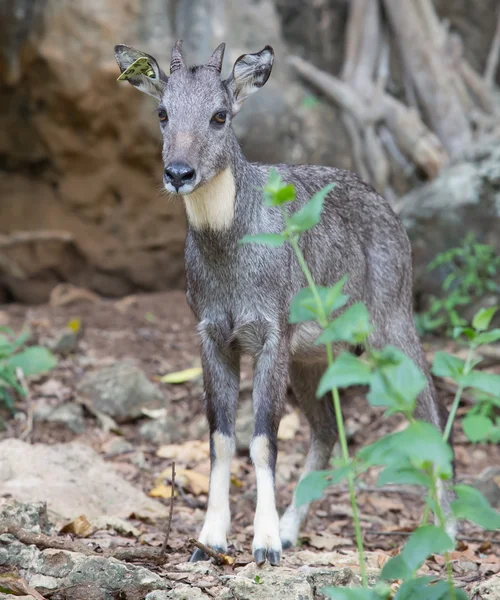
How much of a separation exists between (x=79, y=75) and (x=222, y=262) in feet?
20.2

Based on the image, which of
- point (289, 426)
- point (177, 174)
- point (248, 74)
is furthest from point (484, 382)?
point (289, 426)

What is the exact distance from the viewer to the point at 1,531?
435cm

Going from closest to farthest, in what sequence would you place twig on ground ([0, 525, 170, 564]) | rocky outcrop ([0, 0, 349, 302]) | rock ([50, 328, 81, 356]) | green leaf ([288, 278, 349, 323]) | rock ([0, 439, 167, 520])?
green leaf ([288, 278, 349, 323]) → twig on ground ([0, 525, 170, 564]) → rock ([0, 439, 167, 520]) → rock ([50, 328, 81, 356]) → rocky outcrop ([0, 0, 349, 302])

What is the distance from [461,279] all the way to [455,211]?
77 cm

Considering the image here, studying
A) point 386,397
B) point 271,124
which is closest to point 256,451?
point 386,397

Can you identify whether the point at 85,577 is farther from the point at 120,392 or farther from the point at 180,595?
the point at 120,392

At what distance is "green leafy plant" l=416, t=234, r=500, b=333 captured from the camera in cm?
920

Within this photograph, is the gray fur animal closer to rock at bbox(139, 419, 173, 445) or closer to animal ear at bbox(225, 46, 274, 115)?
animal ear at bbox(225, 46, 274, 115)

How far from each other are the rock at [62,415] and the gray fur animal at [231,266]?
2.47 m

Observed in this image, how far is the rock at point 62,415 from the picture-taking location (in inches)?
308

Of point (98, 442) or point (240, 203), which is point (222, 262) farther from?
point (98, 442)

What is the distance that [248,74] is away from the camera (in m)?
5.86

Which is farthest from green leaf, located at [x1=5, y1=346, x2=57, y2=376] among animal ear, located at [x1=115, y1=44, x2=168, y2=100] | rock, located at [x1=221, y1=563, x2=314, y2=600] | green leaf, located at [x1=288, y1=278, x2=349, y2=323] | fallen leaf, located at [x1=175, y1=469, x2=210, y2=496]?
green leaf, located at [x1=288, y1=278, x2=349, y2=323]

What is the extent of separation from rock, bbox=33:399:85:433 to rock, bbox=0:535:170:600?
11.9 feet
